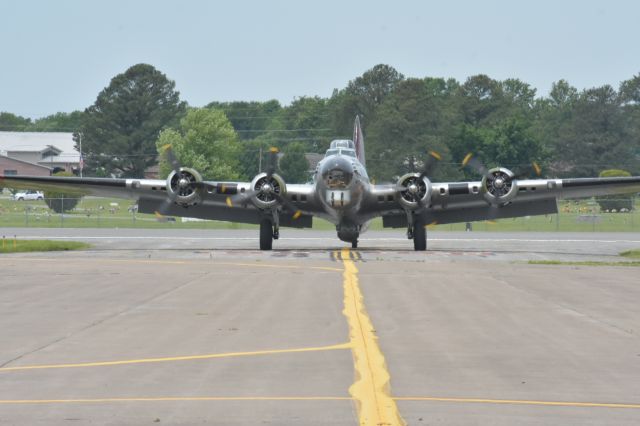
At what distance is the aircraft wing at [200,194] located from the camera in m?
41.7

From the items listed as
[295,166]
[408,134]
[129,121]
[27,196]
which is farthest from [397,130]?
[27,196]

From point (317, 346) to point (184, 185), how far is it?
2816cm

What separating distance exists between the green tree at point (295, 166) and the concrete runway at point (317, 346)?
106 m

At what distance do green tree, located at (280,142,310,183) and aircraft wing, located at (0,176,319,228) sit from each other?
89209 mm

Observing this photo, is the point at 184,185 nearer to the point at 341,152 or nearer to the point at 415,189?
the point at 341,152

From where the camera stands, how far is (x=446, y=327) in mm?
16250

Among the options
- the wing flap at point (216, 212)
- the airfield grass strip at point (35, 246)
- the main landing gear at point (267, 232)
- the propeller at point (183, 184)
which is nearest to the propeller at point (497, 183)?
the wing flap at point (216, 212)

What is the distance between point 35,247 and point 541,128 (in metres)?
122

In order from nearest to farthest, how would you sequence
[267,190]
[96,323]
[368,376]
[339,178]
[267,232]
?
1. [368,376]
2. [96,323]
3. [339,178]
4. [267,190]
5. [267,232]

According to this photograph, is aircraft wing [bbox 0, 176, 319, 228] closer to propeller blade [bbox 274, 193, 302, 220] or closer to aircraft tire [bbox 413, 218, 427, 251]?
propeller blade [bbox 274, 193, 302, 220]

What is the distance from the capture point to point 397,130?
125 metres

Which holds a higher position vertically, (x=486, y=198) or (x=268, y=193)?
(x=268, y=193)

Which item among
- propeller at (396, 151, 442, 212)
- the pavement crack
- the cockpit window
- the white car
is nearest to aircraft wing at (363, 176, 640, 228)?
propeller at (396, 151, 442, 212)

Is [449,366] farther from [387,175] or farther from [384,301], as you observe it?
[387,175]
